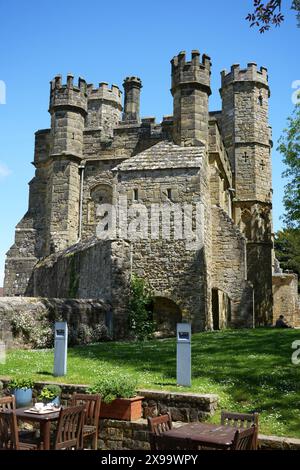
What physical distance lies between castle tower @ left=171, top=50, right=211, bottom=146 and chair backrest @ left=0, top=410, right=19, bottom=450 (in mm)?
16525

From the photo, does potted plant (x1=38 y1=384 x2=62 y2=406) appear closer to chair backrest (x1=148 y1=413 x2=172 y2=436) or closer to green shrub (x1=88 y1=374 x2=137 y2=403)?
green shrub (x1=88 y1=374 x2=137 y2=403)

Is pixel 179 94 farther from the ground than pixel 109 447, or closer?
farther from the ground

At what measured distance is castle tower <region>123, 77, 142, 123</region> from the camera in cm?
3253

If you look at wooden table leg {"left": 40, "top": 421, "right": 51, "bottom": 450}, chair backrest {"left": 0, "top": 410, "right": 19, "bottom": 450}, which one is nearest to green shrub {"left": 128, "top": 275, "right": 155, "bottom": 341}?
wooden table leg {"left": 40, "top": 421, "right": 51, "bottom": 450}

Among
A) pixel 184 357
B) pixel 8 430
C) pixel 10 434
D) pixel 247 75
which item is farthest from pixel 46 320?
pixel 247 75

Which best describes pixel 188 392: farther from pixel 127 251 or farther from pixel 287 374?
pixel 127 251

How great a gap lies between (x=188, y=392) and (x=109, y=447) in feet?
4.87

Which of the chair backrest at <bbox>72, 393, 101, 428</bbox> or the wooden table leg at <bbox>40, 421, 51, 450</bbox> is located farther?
the chair backrest at <bbox>72, 393, 101, 428</bbox>

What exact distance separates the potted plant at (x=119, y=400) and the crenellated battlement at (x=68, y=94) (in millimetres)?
20007

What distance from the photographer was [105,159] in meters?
26.2

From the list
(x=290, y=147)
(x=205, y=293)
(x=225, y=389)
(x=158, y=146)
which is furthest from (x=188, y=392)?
(x=290, y=147)

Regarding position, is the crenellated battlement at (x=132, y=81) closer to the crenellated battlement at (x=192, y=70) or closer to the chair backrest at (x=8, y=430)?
the crenellated battlement at (x=192, y=70)

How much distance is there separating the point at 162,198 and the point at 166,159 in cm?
179

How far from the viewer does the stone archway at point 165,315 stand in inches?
749
